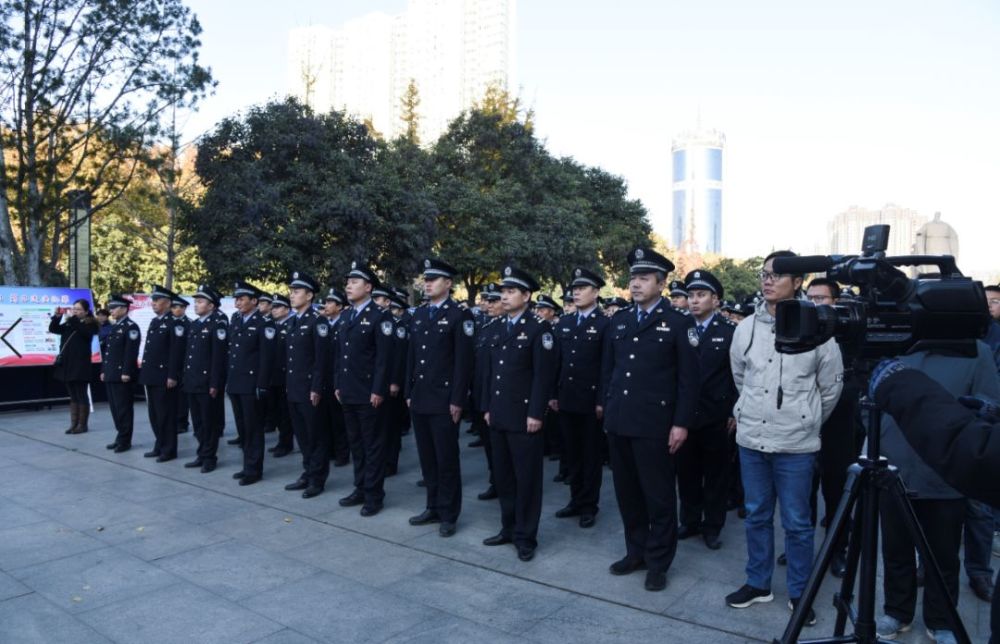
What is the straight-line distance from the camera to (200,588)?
13.7ft

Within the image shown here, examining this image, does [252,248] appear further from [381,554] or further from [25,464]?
[381,554]

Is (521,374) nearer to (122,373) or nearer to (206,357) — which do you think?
(206,357)

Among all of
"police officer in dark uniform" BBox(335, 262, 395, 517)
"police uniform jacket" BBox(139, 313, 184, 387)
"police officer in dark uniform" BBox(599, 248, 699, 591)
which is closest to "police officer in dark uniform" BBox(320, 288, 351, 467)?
"police officer in dark uniform" BBox(335, 262, 395, 517)

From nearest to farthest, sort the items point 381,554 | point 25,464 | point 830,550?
1. point 830,550
2. point 381,554
3. point 25,464

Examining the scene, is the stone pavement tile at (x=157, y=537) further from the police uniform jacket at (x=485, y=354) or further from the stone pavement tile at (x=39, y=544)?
the police uniform jacket at (x=485, y=354)

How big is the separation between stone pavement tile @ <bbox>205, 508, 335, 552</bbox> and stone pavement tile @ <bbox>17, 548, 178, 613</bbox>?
729 mm

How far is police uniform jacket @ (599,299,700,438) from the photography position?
14.0 ft

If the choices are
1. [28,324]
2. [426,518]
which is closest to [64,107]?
[28,324]

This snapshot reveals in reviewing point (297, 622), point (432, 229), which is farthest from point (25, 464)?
point (432, 229)

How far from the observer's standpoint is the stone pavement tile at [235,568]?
4.20 meters

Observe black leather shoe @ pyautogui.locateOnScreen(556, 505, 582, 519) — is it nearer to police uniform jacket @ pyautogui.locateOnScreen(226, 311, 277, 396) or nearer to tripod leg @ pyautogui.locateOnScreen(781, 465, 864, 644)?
police uniform jacket @ pyautogui.locateOnScreen(226, 311, 277, 396)

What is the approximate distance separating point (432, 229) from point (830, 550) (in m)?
17.2

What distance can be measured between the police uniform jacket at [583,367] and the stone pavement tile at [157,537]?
9.82 feet

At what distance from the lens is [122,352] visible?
331 inches
